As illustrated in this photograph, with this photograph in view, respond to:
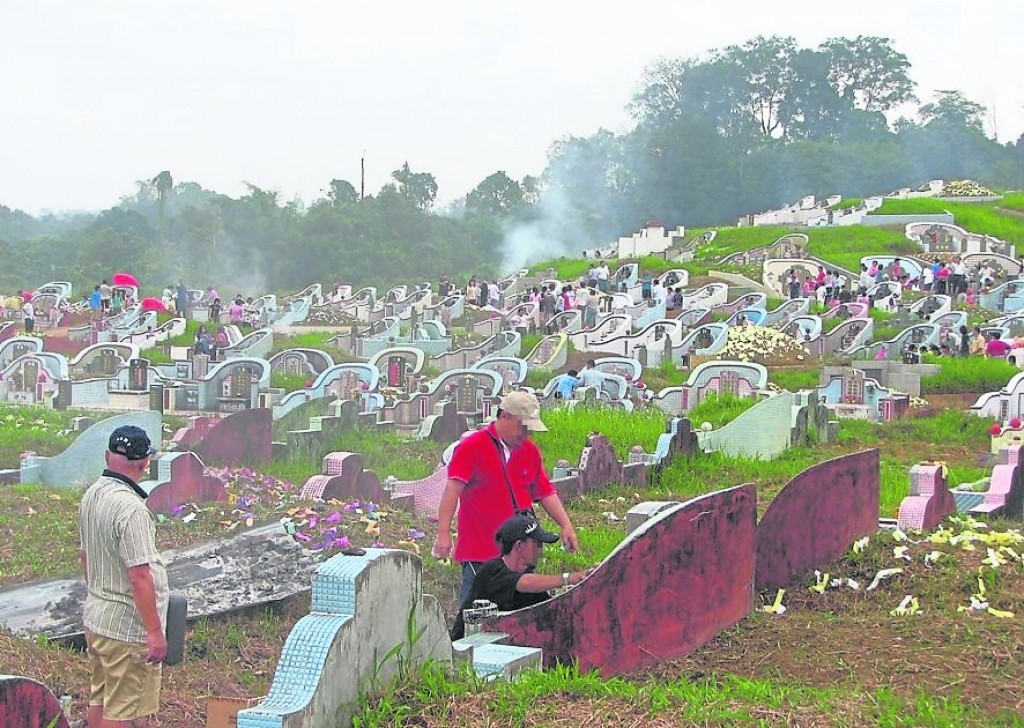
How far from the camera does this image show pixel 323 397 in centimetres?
1912

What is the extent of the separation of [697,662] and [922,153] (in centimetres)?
7108

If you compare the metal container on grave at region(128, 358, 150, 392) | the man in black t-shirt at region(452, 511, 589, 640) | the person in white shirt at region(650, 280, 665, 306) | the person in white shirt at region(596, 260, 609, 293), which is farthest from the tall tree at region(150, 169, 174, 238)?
the man in black t-shirt at region(452, 511, 589, 640)

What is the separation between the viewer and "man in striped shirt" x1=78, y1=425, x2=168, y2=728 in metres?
5.12

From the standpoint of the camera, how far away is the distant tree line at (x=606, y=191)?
52.3 m

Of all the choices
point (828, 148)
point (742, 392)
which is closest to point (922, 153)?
point (828, 148)

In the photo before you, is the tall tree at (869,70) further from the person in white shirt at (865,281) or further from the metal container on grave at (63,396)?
the metal container on grave at (63,396)

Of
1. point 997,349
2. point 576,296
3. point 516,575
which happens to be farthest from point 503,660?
point 576,296

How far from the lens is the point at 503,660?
5426 mm

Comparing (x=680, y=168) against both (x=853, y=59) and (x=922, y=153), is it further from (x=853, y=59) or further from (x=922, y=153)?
(x=853, y=59)

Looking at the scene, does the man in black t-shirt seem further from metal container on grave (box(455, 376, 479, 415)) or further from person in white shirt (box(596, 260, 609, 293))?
person in white shirt (box(596, 260, 609, 293))

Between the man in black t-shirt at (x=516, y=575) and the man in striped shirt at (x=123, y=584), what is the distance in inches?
60.3

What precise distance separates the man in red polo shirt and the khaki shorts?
1.85 meters

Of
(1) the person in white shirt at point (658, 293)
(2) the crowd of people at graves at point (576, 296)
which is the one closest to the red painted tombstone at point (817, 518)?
(2) the crowd of people at graves at point (576, 296)

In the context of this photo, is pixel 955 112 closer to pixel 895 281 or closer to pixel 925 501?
Result: pixel 895 281
